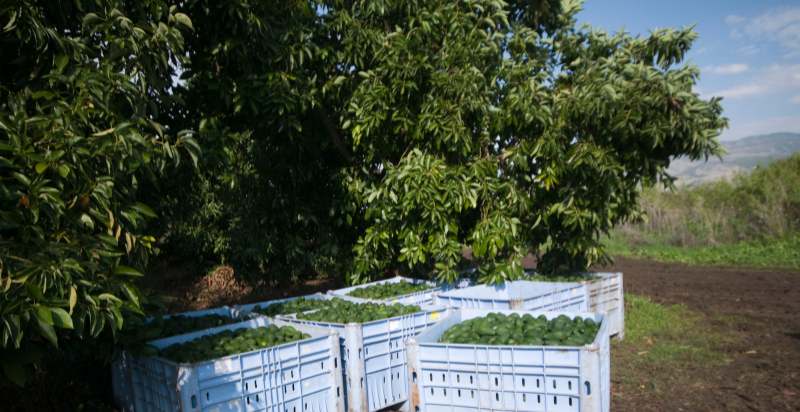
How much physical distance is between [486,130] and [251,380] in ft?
15.5

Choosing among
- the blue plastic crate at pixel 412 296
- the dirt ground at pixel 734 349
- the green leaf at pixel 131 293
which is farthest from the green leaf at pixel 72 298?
the dirt ground at pixel 734 349

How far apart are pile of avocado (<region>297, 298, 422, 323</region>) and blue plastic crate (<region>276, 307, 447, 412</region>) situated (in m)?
0.11

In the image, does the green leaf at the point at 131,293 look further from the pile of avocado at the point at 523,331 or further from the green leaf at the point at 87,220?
the pile of avocado at the point at 523,331

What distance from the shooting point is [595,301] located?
7363 mm

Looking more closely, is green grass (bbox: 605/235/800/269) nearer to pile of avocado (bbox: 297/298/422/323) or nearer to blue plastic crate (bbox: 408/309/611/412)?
pile of avocado (bbox: 297/298/422/323)

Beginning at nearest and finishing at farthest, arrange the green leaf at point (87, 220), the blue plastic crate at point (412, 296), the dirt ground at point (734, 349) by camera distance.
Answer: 1. the green leaf at point (87, 220)
2. the dirt ground at point (734, 349)
3. the blue plastic crate at point (412, 296)

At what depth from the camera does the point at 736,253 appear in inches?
603

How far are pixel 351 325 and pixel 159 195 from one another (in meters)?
2.51

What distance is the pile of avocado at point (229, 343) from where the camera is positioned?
4281 mm

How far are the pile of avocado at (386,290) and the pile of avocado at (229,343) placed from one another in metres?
1.84

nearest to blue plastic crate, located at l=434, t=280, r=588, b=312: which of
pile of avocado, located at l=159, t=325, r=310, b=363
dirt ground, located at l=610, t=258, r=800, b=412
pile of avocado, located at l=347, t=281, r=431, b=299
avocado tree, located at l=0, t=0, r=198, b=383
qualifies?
pile of avocado, located at l=347, t=281, r=431, b=299

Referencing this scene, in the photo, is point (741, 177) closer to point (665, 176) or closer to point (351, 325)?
point (665, 176)

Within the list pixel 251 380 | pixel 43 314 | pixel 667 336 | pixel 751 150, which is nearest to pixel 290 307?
pixel 251 380

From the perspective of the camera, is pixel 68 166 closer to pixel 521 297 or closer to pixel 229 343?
pixel 229 343
